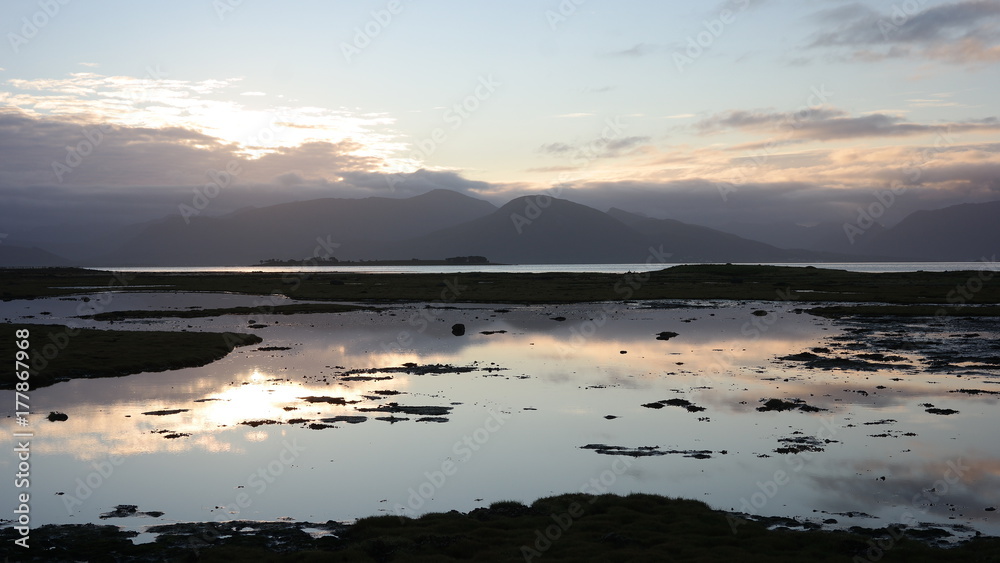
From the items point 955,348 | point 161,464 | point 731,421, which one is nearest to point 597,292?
point 955,348

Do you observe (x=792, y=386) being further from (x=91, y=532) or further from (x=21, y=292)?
(x=21, y=292)

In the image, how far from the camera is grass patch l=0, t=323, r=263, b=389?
3781 cm

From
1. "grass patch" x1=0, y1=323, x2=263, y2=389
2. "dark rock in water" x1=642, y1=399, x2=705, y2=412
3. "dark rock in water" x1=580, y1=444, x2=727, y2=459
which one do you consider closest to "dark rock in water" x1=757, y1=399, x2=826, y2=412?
"dark rock in water" x1=642, y1=399, x2=705, y2=412

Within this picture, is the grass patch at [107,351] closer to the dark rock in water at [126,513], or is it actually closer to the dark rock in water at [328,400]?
the dark rock in water at [328,400]

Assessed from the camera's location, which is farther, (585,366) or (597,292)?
(597,292)

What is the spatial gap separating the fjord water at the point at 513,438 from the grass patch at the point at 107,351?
2.33 meters

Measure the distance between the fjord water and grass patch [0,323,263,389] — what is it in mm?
2328

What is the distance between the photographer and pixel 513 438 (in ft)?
78.6

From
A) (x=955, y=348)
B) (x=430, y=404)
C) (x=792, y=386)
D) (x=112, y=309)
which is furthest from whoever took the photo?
(x=112, y=309)

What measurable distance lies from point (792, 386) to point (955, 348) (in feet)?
69.3

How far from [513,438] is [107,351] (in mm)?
32602

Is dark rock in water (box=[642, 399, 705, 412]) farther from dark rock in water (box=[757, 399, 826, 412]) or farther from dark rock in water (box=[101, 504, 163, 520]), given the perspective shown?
dark rock in water (box=[101, 504, 163, 520])

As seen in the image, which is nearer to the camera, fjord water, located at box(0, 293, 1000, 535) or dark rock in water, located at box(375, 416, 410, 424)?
fjord water, located at box(0, 293, 1000, 535)

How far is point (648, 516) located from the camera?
16.2 m
